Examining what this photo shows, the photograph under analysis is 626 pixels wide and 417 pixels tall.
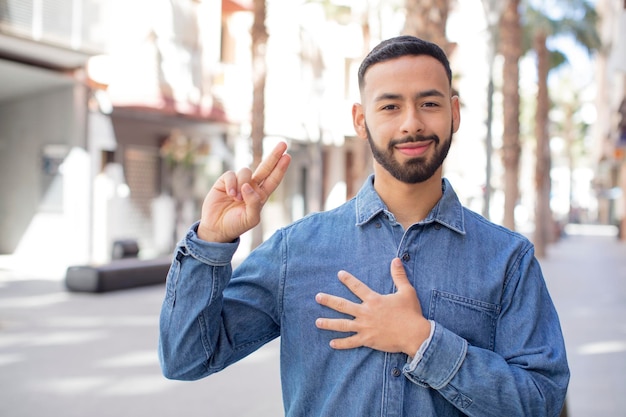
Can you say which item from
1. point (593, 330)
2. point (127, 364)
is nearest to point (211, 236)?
point (127, 364)

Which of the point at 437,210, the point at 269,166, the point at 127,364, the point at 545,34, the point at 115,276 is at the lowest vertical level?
the point at 127,364

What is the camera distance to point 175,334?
1.96 metres

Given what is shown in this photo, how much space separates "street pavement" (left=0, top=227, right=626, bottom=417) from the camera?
5898 millimetres

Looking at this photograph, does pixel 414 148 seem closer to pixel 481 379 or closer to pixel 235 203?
pixel 235 203

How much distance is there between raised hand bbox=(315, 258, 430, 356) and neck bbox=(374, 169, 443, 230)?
0.22m

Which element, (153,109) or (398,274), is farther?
(153,109)

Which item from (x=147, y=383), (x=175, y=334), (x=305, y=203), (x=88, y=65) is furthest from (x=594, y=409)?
(x=305, y=203)

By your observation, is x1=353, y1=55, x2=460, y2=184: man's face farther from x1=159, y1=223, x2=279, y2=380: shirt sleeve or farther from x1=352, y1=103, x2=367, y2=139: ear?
x1=159, y1=223, x2=279, y2=380: shirt sleeve

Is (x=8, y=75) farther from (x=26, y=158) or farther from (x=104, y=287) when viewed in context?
(x=104, y=287)

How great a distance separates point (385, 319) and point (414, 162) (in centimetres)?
42

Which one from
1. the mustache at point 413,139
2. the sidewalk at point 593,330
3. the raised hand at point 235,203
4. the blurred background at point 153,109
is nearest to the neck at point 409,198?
the mustache at point 413,139

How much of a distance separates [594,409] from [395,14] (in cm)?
2893

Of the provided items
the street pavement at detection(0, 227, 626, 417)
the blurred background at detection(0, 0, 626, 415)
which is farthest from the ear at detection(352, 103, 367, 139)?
the blurred background at detection(0, 0, 626, 415)

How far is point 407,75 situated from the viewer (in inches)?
79.0
